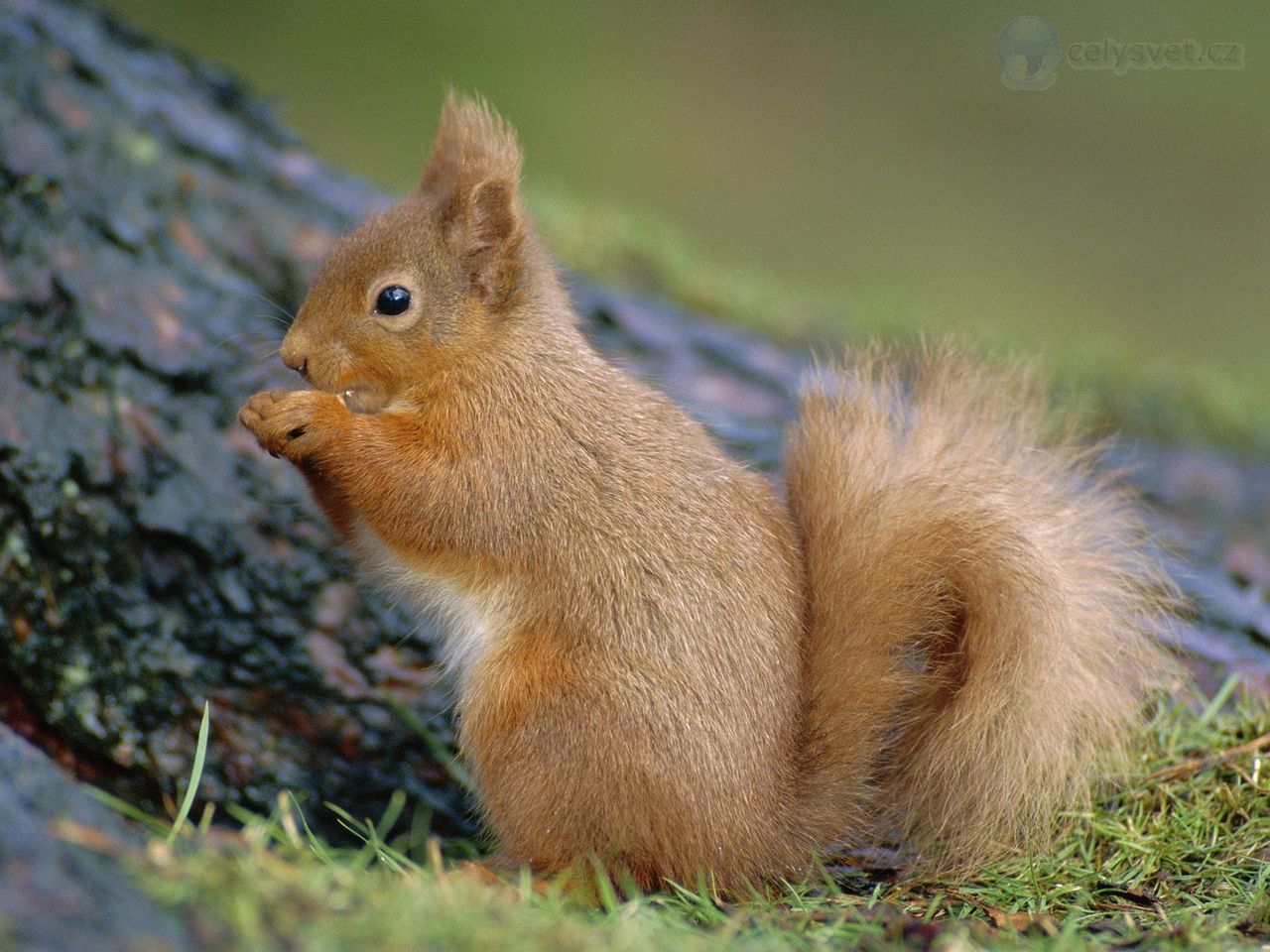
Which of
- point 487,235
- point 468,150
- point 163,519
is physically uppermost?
point 468,150

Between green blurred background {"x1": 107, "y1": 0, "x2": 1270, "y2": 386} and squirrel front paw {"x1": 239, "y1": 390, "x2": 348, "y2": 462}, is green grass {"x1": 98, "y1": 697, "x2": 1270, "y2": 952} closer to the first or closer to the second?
squirrel front paw {"x1": 239, "y1": 390, "x2": 348, "y2": 462}

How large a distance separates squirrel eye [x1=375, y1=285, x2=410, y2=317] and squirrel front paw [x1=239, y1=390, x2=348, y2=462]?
0.21 meters

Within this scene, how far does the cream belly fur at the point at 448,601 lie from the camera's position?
7.38ft

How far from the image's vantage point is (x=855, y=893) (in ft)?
6.99

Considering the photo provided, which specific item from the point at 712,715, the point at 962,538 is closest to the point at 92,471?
the point at 712,715

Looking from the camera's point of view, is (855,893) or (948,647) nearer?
(855,893)

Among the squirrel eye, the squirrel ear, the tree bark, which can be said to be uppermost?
the squirrel ear

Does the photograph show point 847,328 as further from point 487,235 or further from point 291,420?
point 291,420

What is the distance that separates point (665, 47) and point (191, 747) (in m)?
8.38

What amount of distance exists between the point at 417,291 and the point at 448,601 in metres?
0.58

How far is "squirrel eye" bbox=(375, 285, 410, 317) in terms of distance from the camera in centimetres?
238

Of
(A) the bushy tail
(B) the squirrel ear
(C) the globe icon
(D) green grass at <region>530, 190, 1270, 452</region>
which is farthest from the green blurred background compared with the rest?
(A) the bushy tail

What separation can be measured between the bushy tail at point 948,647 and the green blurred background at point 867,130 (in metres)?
5.50

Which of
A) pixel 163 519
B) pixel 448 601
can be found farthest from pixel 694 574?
pixel 163 519
